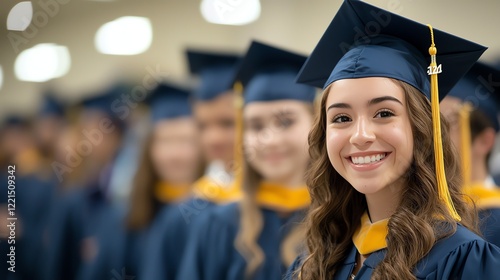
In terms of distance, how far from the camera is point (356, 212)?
1.91 meters

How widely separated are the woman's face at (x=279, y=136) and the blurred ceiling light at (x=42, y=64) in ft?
13.8

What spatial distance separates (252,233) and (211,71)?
Result: 1.19 meters

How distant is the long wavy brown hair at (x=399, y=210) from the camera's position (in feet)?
5.26

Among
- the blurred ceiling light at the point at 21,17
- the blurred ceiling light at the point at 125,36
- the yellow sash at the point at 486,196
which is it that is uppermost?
the yellow sash at the point at 486,196

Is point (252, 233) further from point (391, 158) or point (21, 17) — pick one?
point (21, 17)

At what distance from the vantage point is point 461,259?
1.53m

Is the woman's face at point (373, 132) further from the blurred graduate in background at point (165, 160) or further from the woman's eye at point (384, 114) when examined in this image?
the blurred graduate in background at point (165, 160)

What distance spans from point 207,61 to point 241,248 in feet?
4.19

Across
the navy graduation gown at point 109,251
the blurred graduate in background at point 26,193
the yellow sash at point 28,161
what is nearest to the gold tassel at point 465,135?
the navy graduation gown at point 109,251

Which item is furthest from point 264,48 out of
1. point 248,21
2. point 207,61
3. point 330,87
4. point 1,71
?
point 1,71

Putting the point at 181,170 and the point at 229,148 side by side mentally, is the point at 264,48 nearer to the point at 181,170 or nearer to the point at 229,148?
the point at 229,148

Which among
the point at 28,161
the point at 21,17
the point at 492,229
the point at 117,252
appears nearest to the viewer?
the point at 492,229

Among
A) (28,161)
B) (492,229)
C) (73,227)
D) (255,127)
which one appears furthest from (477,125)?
(28,161)

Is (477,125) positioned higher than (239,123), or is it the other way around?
(477,125)
